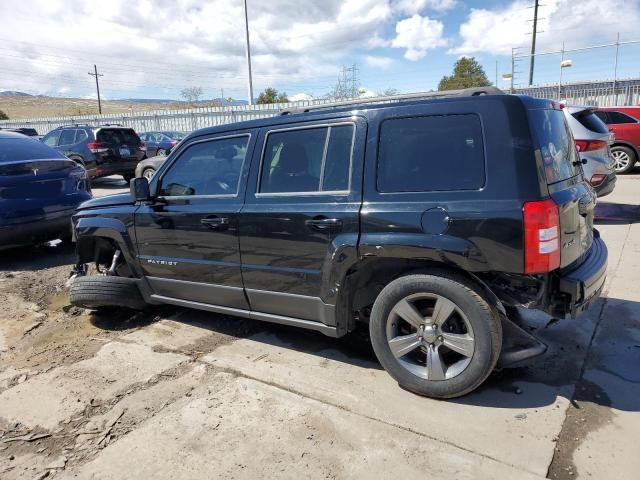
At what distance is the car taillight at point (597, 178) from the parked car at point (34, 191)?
7.66 meters

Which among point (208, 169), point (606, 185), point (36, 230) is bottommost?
point (36, 230)

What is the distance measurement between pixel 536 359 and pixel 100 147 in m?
13.2

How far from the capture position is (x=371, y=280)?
3.32 meters

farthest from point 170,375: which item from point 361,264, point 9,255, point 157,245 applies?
point 9,255

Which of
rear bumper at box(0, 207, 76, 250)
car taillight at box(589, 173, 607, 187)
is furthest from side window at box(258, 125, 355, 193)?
car taillight at box(589, 173, 607, 187)

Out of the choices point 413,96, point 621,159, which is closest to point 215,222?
point 413,96

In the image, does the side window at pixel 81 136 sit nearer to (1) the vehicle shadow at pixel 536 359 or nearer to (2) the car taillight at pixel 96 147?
(2) the car taillight at pixel 96 147

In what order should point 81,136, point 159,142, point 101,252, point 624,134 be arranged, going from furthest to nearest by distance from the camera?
point 159,142
point 81,136
point 624,134
point 101,252

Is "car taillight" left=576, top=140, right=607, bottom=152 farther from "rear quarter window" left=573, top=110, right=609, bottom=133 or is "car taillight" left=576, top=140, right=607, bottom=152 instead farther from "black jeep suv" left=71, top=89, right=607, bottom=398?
"black jeep suv" left=71, top=89, right=607, bottom=398

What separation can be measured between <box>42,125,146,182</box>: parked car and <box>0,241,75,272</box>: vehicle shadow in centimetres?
651

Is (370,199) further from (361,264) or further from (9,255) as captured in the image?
(9,255)

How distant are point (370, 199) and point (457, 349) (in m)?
1.05

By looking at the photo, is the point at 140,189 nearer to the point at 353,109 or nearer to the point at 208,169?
the point at 208,169

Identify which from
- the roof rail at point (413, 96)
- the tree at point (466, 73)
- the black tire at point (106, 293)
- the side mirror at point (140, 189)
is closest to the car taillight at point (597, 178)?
the roof rail at point (413, 96)
